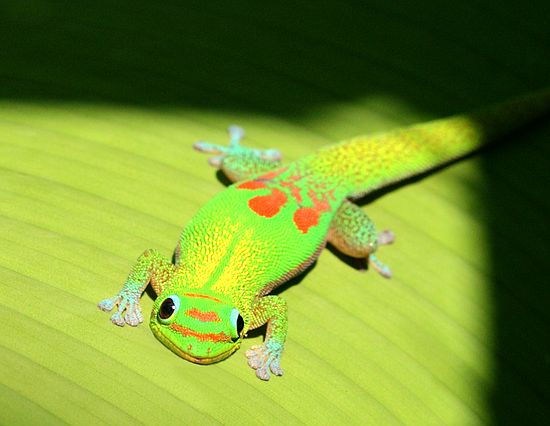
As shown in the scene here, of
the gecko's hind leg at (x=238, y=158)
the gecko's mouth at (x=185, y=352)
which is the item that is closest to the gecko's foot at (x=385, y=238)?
the gecko's hind leg at (x=238, y=158)

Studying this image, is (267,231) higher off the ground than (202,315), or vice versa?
(267,231)

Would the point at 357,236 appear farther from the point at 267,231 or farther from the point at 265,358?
the point at 265,358

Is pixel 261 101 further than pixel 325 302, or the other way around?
pixel 261 101

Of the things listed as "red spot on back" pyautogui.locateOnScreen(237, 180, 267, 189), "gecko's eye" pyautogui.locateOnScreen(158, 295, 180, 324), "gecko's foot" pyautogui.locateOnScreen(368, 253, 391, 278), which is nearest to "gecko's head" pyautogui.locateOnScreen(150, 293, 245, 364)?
"gecko's eye" pyautogui.locateOnScreen(158, 295, 180, 324)

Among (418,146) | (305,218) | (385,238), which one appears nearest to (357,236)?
(385,238)

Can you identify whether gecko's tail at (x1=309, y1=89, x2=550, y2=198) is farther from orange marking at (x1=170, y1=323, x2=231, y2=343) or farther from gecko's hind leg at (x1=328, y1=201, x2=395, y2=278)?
orange marking at (x1=170, y1=323, x2=231, y2=343)

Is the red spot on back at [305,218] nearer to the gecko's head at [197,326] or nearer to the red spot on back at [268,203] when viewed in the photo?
the red spot on back at [268,203]

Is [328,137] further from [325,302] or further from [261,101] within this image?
[325,302]

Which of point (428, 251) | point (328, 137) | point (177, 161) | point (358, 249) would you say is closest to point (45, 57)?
point (177, 161)
